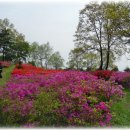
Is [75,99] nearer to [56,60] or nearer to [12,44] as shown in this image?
[12,44]

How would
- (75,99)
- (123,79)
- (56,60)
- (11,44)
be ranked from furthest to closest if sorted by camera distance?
(56,60), (11,44), (123,79), (75,99)

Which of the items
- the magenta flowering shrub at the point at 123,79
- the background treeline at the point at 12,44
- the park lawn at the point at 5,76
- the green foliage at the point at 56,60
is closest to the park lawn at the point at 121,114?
the magenta flowering shrub at the point at 123,79

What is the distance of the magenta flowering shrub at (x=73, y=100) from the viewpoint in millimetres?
11109

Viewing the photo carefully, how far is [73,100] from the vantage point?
→ 1177cm

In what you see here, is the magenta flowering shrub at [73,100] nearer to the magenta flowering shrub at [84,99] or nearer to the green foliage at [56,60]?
the magenta flowering shrub at [84,99]

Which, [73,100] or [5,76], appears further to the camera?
[5,76]

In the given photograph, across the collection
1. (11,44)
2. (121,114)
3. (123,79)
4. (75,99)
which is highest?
(11,44)

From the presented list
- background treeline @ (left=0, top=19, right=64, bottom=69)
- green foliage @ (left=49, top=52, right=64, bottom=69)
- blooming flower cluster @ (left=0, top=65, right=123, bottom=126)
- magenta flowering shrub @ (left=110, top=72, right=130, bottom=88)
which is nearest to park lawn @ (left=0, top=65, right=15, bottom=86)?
magenta flowering shrub @ (left=110, top=72, right=130, bottom=88)

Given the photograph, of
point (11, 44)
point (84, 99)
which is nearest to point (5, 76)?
point (84, 99)

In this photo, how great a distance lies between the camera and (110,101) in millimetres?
12789

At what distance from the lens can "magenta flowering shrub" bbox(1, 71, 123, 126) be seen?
11.1m

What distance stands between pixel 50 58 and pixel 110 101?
6373 centimetres

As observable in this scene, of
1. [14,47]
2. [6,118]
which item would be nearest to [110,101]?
[6,118]

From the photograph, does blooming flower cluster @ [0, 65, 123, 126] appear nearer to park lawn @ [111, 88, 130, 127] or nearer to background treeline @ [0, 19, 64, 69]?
park lawn @ [111, 88, 130, 127]
